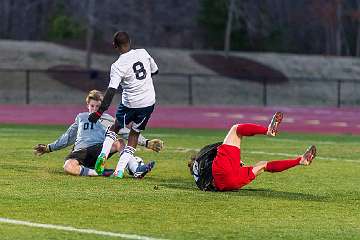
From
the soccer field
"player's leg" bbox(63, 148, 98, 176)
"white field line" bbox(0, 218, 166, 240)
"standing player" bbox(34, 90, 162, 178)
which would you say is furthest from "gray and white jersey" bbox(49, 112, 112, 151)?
"white field line" bbox(0, 218, 166, 240)

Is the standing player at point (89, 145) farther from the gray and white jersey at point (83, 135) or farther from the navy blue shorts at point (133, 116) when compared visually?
the navy blue shorts at point (133, 116)

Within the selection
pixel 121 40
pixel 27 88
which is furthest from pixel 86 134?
pixel 27 88

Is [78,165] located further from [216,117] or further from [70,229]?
[216,117]

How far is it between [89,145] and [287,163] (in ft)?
10.7

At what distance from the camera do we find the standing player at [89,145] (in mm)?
15336

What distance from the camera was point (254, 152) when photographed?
2091 cm

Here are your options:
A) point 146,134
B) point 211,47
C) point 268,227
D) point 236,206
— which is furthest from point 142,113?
point 211,47

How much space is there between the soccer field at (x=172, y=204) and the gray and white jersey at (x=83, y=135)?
433 mm

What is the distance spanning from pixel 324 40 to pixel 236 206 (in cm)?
6814

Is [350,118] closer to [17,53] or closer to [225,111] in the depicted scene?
[225,111]

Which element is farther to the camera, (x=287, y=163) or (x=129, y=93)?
(x=129, y=93)

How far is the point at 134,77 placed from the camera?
49.6 feet

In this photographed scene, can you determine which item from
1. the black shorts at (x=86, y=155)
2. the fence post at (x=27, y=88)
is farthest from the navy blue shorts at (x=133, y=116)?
the fence post at (x=27, y=88)

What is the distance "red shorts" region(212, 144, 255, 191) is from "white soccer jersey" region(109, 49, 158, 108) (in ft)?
6.97
